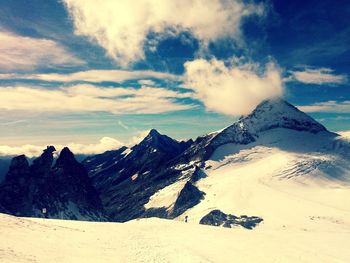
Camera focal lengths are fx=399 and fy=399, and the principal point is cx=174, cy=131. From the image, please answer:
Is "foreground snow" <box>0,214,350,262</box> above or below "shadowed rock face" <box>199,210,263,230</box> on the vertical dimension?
above

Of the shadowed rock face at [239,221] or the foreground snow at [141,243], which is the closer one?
the foreground snow at [141,243]

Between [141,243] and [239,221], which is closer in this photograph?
[141,243]

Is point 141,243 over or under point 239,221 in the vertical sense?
over

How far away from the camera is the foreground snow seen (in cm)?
3712

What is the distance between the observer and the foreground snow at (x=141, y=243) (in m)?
37.1

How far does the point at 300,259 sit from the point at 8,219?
35.6 m

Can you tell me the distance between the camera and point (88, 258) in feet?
123

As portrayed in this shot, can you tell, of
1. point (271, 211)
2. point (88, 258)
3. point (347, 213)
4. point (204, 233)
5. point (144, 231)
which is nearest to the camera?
point (88, 258)

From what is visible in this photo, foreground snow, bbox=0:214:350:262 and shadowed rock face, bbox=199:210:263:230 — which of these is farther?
shadowed rock face, bbox=199:210:263:230

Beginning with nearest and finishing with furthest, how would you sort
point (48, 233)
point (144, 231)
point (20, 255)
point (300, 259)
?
point (20, 255) < point (48, 233) < point (300, 259) < point (144, 231)

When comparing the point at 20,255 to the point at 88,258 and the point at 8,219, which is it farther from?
the point at 8,219

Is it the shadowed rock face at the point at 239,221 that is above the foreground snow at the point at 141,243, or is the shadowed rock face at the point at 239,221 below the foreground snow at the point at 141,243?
below

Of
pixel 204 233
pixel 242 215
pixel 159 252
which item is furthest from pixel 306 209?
pixel 159 252

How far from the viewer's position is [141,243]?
47.2 metres
